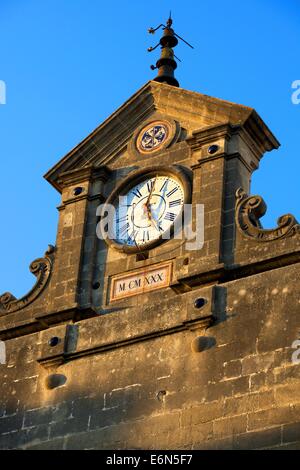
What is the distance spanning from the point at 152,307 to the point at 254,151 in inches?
151

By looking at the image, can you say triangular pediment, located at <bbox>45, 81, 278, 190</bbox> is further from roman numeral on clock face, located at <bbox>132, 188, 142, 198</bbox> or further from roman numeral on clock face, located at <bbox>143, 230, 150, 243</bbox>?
roman numeral on clock face, located at <bbox>143, 230, 150, 243</bbox>

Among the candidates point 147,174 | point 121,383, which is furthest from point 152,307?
point 147,174

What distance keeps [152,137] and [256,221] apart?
362 cm

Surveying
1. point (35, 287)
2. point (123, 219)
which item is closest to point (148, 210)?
point (123, 219)

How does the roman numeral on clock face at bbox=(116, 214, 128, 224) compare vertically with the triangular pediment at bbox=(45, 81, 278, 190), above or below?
below

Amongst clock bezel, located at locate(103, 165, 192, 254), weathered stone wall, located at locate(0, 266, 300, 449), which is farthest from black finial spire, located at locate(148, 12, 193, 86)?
weathered stone wall, located at locate(0, 266, 300, 449)

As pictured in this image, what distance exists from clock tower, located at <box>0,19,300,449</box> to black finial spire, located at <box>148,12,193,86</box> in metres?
0.09

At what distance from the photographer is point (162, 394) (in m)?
25.2

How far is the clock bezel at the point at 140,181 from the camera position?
27.4 metres

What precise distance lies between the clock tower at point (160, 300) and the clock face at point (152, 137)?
0.02 m

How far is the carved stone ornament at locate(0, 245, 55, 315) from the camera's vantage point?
1117 inches

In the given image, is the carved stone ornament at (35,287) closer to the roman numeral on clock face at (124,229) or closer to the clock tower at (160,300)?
the clock tower at (160,300)

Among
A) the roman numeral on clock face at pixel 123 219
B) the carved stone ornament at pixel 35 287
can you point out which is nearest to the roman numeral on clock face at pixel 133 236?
the roman numeral on clock face at pixel 123 219
